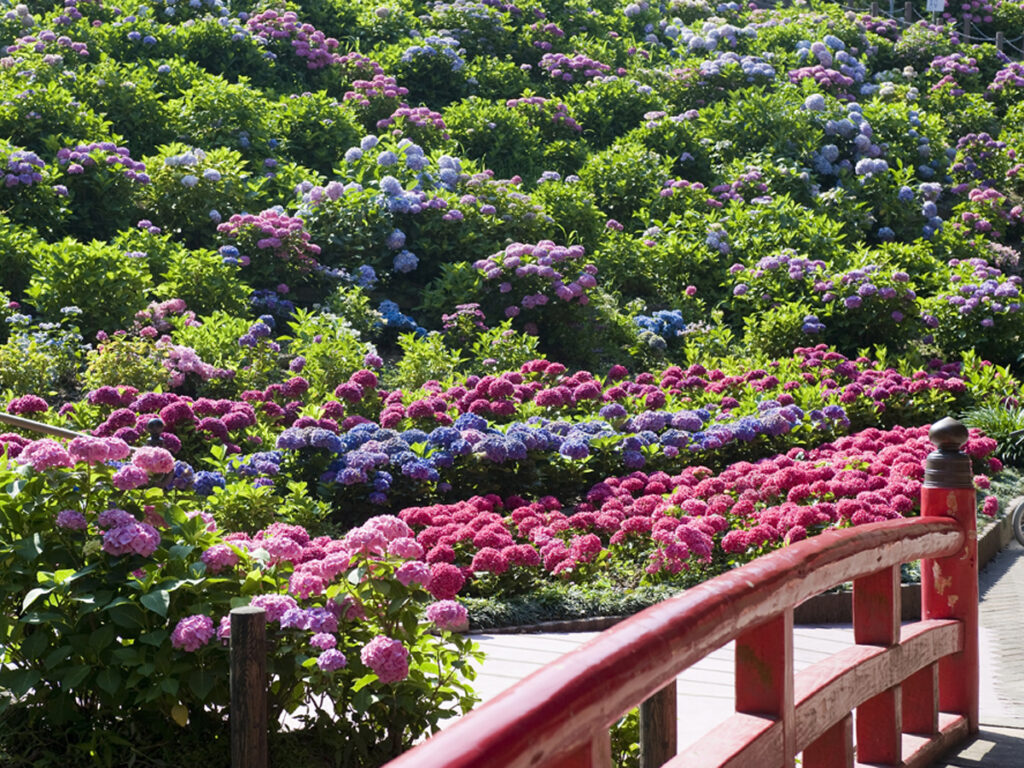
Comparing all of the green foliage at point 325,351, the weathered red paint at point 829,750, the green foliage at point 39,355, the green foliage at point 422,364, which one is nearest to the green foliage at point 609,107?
the green foliage at point 422,364

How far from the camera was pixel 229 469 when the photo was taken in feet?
22.6

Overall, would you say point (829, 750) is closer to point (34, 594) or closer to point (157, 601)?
point (157, 601)

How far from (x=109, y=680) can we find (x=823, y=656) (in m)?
3.20

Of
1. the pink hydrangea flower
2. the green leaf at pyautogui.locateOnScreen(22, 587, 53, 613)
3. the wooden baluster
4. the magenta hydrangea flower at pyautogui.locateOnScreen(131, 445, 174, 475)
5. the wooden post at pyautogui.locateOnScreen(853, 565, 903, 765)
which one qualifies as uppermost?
the magenta hydrangea flower at pyautogui.locateOnScreen(131, 445, 174, 475)

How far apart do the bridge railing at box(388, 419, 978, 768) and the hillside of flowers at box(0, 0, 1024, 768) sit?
1.16 meters

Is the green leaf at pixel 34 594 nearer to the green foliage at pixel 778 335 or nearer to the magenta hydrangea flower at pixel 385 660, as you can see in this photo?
the magenta hydrangea flower at pixel 385 660

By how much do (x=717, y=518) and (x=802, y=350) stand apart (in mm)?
4550

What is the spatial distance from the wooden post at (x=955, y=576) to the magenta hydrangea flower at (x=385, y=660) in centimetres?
180

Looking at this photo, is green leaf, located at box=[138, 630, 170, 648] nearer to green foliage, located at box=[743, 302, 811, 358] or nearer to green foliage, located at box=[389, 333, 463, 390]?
green foliage, located at box=[389, 333, 463, 390]

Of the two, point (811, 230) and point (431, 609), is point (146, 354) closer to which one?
point (431, 609)

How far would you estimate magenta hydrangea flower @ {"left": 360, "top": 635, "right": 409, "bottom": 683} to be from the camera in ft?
10.7

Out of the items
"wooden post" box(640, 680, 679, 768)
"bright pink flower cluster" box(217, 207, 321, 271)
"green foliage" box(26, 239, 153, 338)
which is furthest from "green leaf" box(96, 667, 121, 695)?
"bright pink flower cluster" box(217, 207, 321, 271)


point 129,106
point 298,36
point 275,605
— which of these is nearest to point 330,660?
point 275,605

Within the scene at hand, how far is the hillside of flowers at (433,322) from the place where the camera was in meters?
3.46
